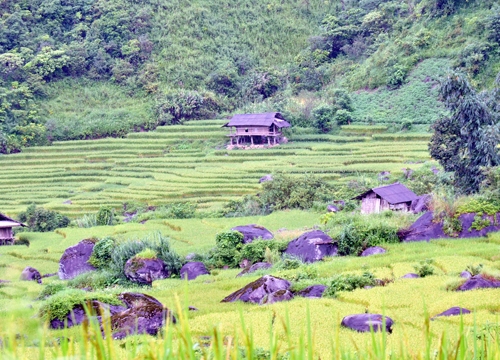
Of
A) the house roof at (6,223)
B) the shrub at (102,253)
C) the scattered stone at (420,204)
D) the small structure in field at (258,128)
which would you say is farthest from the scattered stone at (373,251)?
the small structure in field at (258,128)

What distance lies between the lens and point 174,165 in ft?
131

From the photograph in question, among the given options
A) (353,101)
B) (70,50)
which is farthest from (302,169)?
(70,50)

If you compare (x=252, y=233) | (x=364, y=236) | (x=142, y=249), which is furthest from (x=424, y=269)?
(x=142, y=249)

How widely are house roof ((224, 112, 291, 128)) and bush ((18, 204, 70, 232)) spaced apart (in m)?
17.9

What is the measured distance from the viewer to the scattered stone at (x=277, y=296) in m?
10.6

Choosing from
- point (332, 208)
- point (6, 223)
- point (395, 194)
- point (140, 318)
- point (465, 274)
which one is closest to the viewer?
point (140, 318)

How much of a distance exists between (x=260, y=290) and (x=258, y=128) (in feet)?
110

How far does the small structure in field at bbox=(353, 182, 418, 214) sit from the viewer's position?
21339 mm

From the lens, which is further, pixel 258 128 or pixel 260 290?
pixel 258 128

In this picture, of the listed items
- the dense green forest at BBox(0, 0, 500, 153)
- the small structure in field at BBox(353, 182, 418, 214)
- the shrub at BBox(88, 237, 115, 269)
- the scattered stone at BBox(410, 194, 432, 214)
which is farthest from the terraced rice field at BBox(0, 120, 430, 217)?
the shrub at BBox(88, 237, 115, 269)

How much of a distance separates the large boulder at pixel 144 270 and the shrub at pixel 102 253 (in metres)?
1.47

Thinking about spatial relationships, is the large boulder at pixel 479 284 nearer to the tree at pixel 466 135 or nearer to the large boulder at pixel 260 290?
the large boulder at pixel 260 290

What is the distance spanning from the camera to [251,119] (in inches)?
1743

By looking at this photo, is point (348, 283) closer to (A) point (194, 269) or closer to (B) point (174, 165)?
(A) point (194, 269)
